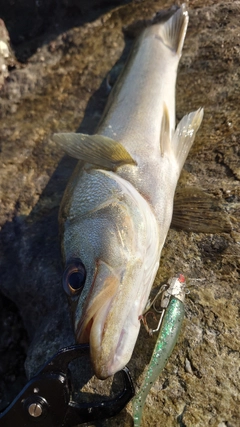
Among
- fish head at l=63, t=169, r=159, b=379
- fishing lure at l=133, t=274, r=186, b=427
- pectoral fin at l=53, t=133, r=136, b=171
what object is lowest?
fishing lure at l=133, t=274, r=186, b=427

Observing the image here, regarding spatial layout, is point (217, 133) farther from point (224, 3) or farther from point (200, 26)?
point (224, 3)

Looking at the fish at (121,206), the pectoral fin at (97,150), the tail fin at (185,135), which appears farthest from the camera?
the tail fin at (185,135)

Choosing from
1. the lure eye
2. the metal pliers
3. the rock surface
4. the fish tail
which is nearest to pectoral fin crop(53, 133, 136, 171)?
the rock surface

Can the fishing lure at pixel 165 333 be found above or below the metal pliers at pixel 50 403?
below

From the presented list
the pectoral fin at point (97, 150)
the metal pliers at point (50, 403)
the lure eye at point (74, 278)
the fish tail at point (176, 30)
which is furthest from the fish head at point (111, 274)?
the fish tail at point (176, 30)

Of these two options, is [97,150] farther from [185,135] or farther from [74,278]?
[74,278]

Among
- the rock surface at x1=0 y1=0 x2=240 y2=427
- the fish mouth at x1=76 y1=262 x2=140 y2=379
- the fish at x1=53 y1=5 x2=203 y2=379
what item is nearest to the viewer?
the fish mouth at x1=76 y1=262 x2=140 y2=379

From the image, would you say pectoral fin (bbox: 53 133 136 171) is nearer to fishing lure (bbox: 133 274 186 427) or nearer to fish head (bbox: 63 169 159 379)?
fish head (bbox: 63 169 159 379)

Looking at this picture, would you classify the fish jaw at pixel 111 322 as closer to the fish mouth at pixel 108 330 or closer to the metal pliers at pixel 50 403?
the fish mouth at pixel 108 330

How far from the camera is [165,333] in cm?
225

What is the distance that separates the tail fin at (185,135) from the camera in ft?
10.3

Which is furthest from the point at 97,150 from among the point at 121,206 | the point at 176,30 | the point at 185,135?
the point at 176,30

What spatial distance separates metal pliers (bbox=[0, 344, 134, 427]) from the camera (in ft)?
6.59

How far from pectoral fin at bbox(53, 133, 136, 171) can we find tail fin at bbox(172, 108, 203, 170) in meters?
0.52
